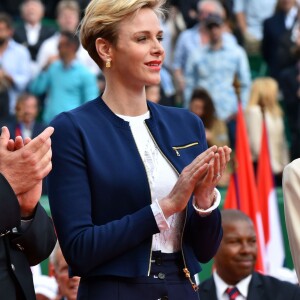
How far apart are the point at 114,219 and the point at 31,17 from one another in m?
11.2

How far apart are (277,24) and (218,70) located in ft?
8.49

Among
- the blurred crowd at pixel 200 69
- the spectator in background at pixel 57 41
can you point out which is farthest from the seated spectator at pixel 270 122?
the spectator in background at pixel 57 41

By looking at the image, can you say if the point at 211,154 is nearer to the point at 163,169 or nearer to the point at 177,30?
the point at 163,169

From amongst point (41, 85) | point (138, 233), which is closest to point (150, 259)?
point (138, 233)

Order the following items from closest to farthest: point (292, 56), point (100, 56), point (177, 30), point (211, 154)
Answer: point (211, 154)
point (100, 56)
point (292, 56)
point (177, 30)

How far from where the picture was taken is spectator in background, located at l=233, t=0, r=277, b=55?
55.1 feet

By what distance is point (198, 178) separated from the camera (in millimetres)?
4199

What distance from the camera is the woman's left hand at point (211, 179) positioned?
416cm

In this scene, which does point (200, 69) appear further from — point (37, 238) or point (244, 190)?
point (37, 238)

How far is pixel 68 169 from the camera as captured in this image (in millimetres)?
4336

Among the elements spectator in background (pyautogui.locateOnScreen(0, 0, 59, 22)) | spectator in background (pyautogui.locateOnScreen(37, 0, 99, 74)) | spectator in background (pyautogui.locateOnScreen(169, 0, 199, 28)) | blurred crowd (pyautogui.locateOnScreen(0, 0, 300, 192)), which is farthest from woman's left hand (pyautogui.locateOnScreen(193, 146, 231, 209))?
spectator in background (pyautogui.locateOnScreen(0, 0, 59, 22))

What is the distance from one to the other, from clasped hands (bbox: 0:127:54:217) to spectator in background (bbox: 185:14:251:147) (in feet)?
30.2

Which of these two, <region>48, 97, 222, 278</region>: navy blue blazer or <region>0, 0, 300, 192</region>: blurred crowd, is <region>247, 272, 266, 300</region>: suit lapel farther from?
<region>0, 0, 300, 192</region>: blurred crowd

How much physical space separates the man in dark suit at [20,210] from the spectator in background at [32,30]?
34.8 ft
